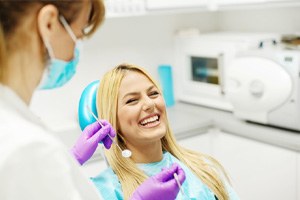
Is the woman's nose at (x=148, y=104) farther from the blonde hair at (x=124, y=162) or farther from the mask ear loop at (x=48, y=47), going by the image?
the mask ear loop at (x=48, y=47)

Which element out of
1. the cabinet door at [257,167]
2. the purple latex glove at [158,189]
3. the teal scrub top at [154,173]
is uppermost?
the purple latex glove at [158,189]

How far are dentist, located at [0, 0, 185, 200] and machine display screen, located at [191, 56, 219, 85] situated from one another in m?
1.78

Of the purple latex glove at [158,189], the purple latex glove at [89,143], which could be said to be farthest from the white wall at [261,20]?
the purple latex glove at [158,189]

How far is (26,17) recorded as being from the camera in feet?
2.64

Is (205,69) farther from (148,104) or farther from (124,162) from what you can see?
(124,162)

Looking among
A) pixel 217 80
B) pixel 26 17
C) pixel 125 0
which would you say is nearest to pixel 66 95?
pixel 125 0

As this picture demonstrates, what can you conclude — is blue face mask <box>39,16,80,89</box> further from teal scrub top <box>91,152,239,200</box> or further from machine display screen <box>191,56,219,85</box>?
→ machine display screen <box>191,56,219,85</box>

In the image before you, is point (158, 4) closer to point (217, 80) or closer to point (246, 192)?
point (217, 80)

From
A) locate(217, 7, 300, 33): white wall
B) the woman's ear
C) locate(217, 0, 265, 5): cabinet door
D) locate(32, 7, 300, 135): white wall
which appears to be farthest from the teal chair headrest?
locate(217, 7, 300, 33): white wall

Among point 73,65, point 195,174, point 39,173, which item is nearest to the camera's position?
point 39,173

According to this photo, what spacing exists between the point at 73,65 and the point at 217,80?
1.75 meters

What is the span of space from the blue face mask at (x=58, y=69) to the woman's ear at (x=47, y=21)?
0.02m

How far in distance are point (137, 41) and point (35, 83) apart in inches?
79.7

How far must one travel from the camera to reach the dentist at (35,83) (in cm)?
77
